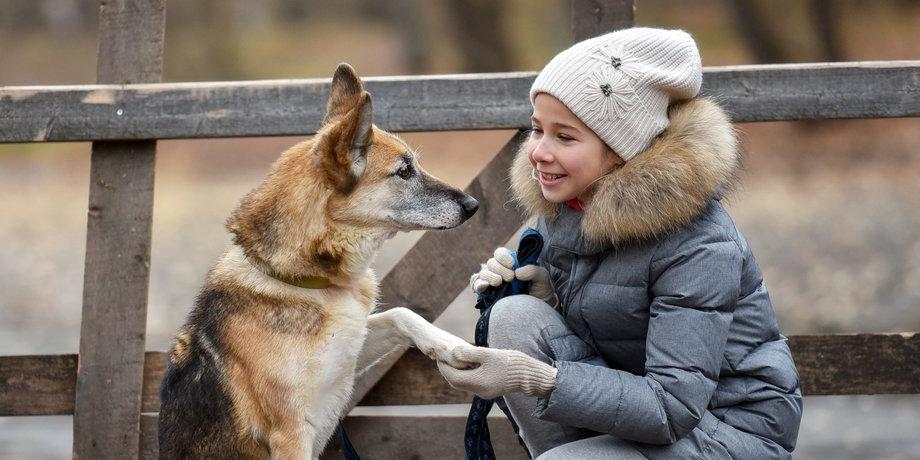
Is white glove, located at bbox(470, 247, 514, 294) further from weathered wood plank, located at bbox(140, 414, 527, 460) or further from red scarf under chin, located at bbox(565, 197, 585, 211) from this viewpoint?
weathered wood plank, located at bbox(140, 414, 527, 460)

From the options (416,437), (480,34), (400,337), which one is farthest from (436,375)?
(480,34)

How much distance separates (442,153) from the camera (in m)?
13.2

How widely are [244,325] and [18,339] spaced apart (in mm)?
7750

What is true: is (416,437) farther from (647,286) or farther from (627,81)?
(627,81)

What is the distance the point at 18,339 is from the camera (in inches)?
370

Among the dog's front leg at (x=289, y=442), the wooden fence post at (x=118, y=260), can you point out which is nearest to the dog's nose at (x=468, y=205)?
the dog's front leg at (x=289, y=442)

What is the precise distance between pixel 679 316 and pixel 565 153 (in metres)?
0.47

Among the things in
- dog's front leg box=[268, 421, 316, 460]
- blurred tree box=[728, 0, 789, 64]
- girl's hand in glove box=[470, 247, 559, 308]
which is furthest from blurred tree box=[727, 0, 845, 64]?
dog's front leg box=[268, 421, 316, 460]

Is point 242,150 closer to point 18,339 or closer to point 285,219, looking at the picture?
point 18,339

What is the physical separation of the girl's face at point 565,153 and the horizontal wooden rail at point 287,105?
567 millimetres

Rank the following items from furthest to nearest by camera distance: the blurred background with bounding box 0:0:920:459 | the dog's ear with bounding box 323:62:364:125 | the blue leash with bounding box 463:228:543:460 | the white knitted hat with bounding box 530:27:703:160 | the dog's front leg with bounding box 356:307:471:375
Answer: the blurred background with bounding box 0:0:920:459, the dog's ear with bounding box 323:62:364:125, the blue leash with bounding box 463:228:543:460, the dog's front leg with bounding box 356:307:471:375, the white knitted hat with bounding box 530:27:703:160

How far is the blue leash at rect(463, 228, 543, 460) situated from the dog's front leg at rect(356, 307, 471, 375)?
0.42 ft

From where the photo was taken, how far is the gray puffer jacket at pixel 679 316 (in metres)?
2.15

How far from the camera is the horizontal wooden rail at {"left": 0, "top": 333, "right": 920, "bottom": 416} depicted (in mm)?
3119
